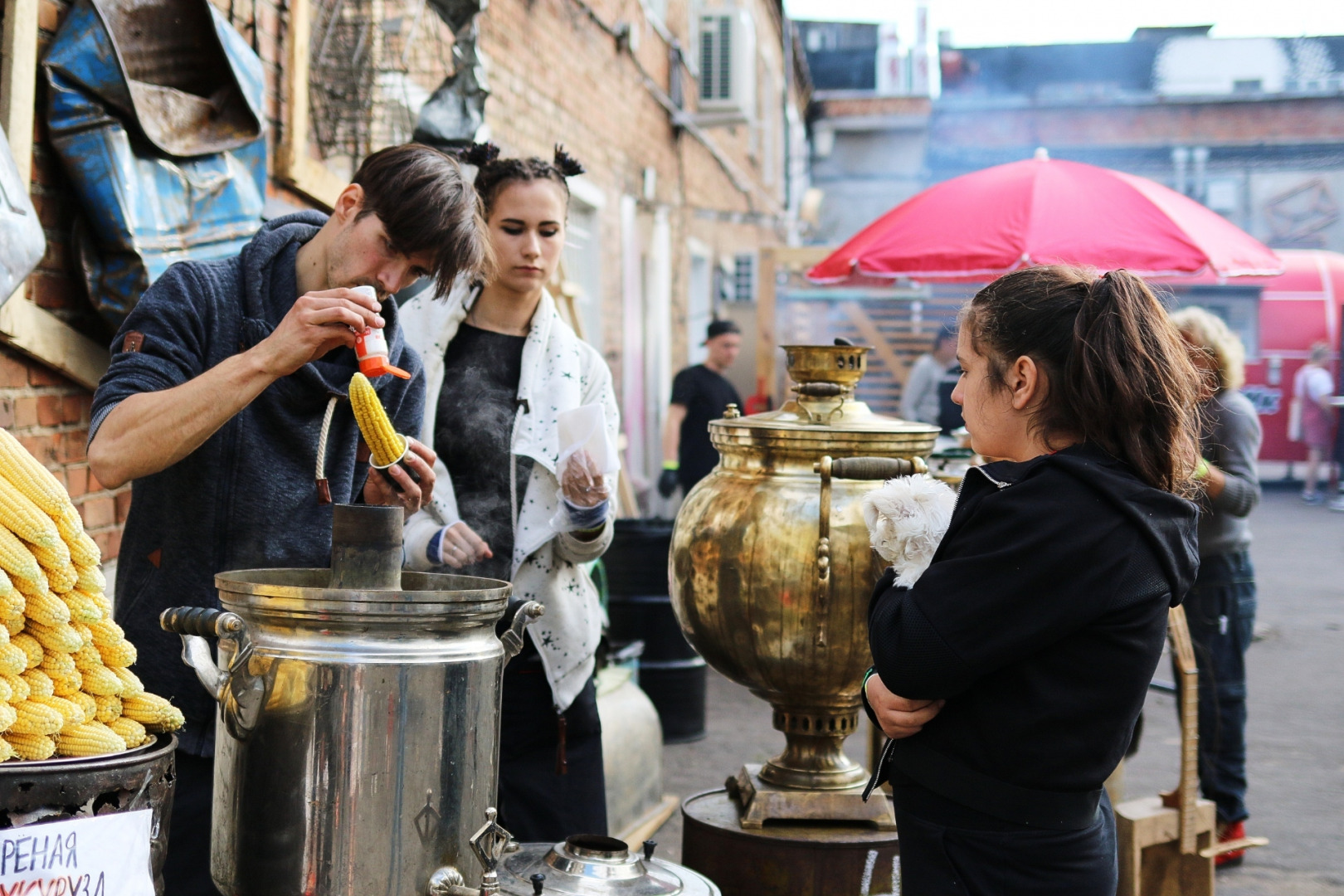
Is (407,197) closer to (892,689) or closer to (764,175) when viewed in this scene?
(892,689)

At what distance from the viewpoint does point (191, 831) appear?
7.18ft

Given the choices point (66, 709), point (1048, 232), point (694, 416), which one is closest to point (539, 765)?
point (66, 709)

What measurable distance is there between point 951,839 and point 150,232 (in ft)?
8.38

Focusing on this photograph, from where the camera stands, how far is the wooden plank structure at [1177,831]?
351 centimetres

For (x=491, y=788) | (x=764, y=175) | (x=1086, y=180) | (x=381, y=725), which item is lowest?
(x=491, y=788)

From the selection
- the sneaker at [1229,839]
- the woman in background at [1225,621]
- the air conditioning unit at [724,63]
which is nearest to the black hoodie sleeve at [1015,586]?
the woman in background at [1225,621]

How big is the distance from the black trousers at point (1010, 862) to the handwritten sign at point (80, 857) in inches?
44.7

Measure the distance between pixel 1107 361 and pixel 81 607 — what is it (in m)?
1.46

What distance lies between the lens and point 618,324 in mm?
10547

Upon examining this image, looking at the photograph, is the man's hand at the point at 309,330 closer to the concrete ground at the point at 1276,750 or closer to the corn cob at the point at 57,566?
the corn cob at the point at 57,566

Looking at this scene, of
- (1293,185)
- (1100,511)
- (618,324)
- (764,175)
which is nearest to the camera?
(1100,511)

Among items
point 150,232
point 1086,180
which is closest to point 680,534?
point 150,232

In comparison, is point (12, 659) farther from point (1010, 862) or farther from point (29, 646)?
point (1010, 862)

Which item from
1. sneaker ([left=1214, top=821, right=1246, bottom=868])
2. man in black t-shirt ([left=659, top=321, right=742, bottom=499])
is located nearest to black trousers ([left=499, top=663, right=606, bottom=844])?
sneaker ([left=1214, top=821, right=1246, bottom=868])
